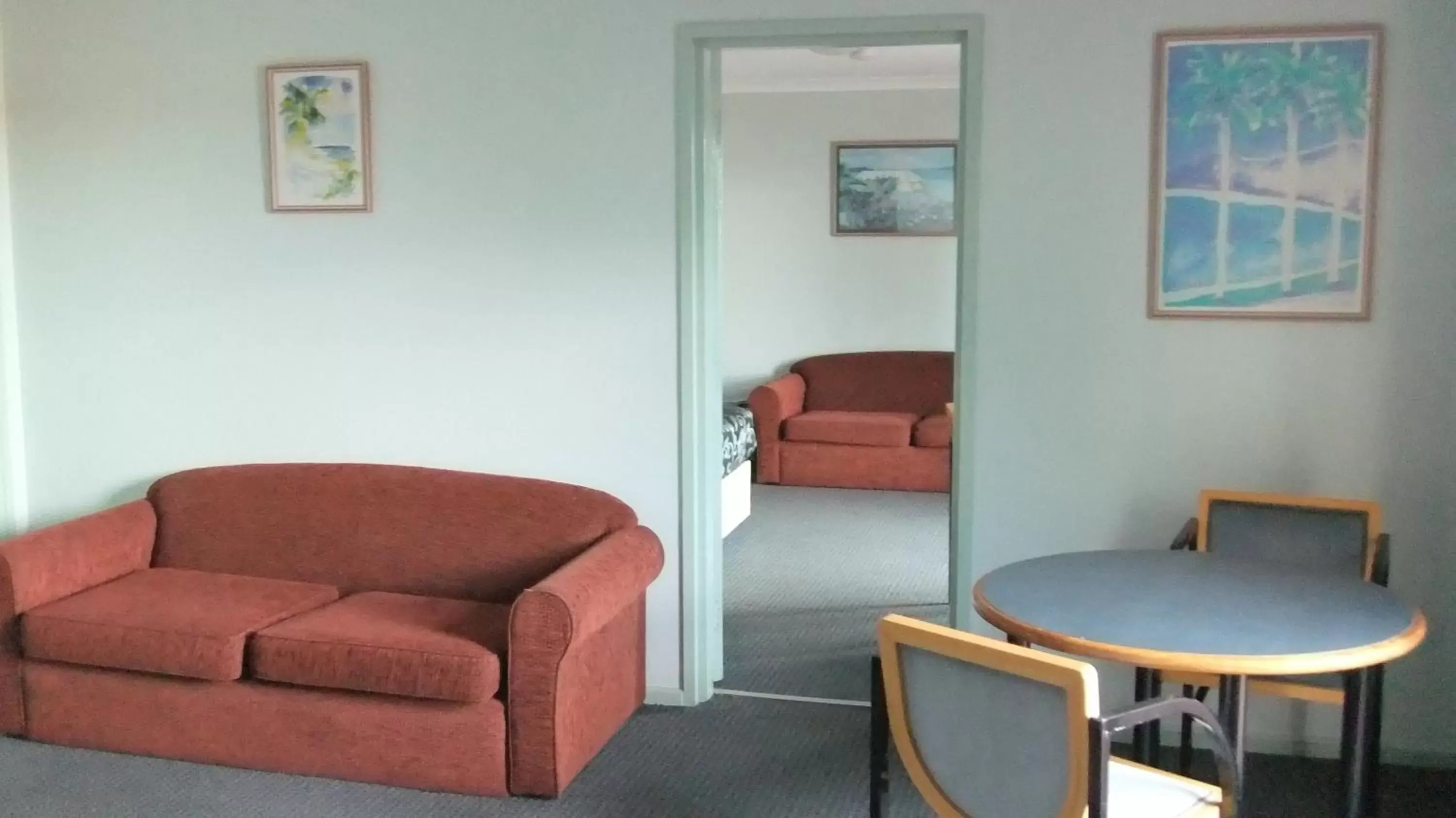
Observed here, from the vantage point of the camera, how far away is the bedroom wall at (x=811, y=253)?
26.5ft

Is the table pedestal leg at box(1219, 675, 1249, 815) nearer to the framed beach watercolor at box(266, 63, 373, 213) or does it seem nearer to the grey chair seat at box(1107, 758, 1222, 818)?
the grey chair seat at box(1107, 758, 1222, 818)

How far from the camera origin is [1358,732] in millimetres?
2682

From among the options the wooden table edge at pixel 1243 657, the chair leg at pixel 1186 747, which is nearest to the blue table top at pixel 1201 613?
the wooden table edge at pixel 1243 657

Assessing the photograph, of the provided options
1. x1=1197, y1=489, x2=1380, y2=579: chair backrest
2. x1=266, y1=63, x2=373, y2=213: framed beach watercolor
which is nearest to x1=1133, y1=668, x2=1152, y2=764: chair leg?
x1=1197, y1=489, x2=1380, y2=579: chair backrest

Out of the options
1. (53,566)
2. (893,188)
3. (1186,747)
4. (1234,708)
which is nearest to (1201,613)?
(1234,708)

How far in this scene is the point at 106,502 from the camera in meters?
4.48

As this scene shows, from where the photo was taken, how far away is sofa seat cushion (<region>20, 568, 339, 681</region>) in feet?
11.2

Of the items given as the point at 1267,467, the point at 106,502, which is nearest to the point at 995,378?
the point at 1267,467

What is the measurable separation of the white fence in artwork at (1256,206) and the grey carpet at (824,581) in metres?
1.59

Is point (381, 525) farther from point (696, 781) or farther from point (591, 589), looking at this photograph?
point (696, 781)

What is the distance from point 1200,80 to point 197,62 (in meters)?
3.10

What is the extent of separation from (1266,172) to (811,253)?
490 centimetres

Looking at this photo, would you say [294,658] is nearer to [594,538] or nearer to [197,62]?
[594,538]

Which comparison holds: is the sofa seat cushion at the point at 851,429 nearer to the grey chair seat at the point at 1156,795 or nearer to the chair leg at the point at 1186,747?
the chair leg at the point at 1186,747
